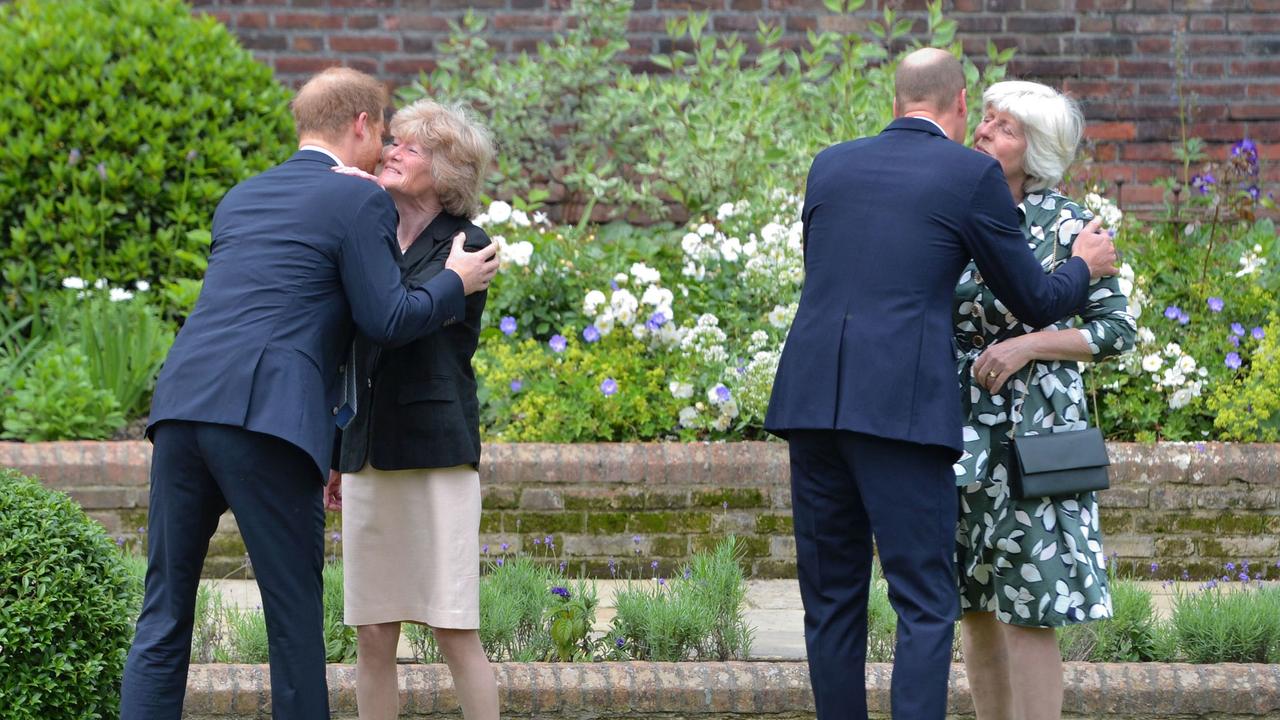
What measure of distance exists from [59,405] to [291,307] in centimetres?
304

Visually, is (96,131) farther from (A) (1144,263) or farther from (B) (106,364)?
(A) (1144,263)

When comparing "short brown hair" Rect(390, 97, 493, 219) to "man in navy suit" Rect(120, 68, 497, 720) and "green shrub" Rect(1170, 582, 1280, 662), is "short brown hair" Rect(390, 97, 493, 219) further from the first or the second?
"green shrub" Rect(1170, 582, 1280, 662)

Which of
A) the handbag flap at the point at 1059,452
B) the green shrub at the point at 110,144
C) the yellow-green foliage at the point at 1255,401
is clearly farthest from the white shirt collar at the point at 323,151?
the yellow-green foliage at the point at 1255,401

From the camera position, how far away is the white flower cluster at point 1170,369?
5938mm

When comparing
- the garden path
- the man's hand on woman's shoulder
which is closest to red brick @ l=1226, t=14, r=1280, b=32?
the garden path

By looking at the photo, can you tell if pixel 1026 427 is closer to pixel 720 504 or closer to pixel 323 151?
pixel 323 151

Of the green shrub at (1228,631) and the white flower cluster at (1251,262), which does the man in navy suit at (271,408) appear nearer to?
the green shrub at (1228,631)

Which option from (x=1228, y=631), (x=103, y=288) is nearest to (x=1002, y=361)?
(x=1228, y=631)

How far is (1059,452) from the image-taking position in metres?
3.59

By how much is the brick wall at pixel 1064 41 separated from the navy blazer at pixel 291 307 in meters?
4.90

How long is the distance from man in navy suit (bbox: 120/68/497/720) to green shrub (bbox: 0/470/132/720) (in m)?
0.33

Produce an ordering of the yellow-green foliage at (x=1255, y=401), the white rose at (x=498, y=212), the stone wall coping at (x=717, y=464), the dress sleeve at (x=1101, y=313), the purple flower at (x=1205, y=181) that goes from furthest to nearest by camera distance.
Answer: the purple flower at (x=1205, y=181) < the white rose at (x=498, y=212) < the yellow-green foliage at (x=1255, y=401) < the stone wall coping at (x=717, y=464) < the dress sleeve at (x=1101, y=313)

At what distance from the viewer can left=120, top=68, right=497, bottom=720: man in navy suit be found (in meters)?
3.29

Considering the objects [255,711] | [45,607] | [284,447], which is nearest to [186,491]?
[284,447]
